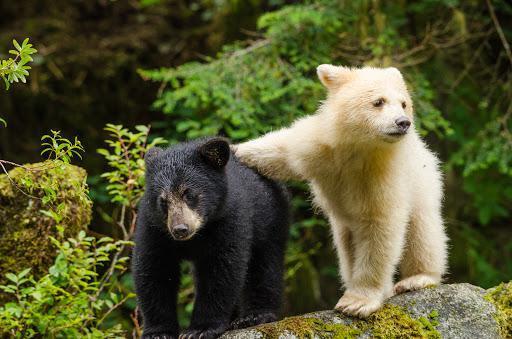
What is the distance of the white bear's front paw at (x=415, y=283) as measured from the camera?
583 cm

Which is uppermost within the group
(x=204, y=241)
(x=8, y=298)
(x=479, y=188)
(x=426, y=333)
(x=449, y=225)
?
(x=204, y=241)

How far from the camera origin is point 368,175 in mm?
5535

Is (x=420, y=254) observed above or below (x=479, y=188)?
above

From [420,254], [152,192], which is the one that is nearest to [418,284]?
[420,254]

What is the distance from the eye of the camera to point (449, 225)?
34.5 feet

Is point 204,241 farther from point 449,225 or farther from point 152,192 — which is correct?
point 449,225

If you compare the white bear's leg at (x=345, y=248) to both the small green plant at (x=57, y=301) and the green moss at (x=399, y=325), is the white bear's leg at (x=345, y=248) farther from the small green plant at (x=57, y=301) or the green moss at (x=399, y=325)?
the small green plant at (x=57, y=301)

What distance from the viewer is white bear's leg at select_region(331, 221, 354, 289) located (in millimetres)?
6105

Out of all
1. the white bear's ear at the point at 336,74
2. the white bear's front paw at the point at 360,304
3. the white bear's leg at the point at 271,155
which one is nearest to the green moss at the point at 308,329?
the white bear's front paw at the point at 360,304

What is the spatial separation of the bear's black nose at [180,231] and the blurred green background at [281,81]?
313 cm

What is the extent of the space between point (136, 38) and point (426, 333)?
771cm

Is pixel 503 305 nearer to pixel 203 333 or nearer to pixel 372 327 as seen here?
pixel 372 327

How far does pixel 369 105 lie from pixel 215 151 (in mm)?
1186

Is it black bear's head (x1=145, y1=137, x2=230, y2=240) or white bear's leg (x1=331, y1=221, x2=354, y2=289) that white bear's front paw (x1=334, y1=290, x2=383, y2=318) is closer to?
white bear's leg (x1=331, y1=221, x2=354, y2=289)
